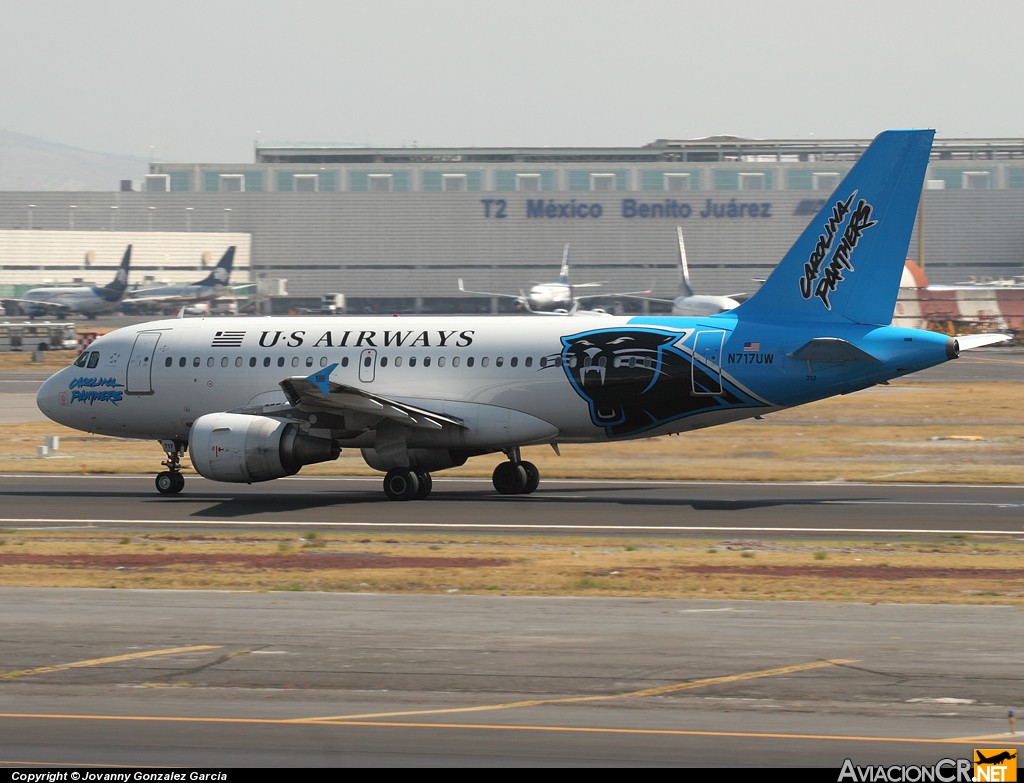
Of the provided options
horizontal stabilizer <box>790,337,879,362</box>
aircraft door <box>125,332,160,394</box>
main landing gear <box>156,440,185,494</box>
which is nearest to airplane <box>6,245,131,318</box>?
aircraft door <box>125,332,160,394</box>

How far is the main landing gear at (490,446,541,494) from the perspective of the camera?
3209 centimetres

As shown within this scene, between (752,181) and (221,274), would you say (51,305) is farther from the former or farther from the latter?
(752,181)

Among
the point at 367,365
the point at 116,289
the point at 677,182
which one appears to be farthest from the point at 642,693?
the point at 677,182

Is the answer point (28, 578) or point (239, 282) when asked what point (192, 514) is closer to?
point (28, 578)

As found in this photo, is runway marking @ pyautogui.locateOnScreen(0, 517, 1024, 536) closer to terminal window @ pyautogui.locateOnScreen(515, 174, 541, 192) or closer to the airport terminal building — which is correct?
the airport terminal building

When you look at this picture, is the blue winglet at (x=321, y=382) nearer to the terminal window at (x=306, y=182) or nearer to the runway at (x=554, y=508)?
the runway at (x=554, y=508)

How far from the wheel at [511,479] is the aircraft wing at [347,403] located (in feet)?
6.63

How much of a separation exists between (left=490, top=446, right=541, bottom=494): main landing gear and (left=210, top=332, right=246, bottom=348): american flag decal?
717 centimetres

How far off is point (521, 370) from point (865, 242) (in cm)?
799

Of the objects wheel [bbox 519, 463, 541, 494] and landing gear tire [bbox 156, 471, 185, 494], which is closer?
wheel [bbox 519, 463, 541, 494]

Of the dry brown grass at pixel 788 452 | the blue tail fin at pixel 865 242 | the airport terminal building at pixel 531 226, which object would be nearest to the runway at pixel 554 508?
the dry brown grass at pixel 788 452

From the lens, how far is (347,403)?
29.8m

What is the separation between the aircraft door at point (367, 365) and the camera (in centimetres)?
3203

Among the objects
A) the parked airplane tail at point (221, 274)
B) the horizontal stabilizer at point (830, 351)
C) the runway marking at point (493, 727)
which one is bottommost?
the runway marking at point (493, 727)
